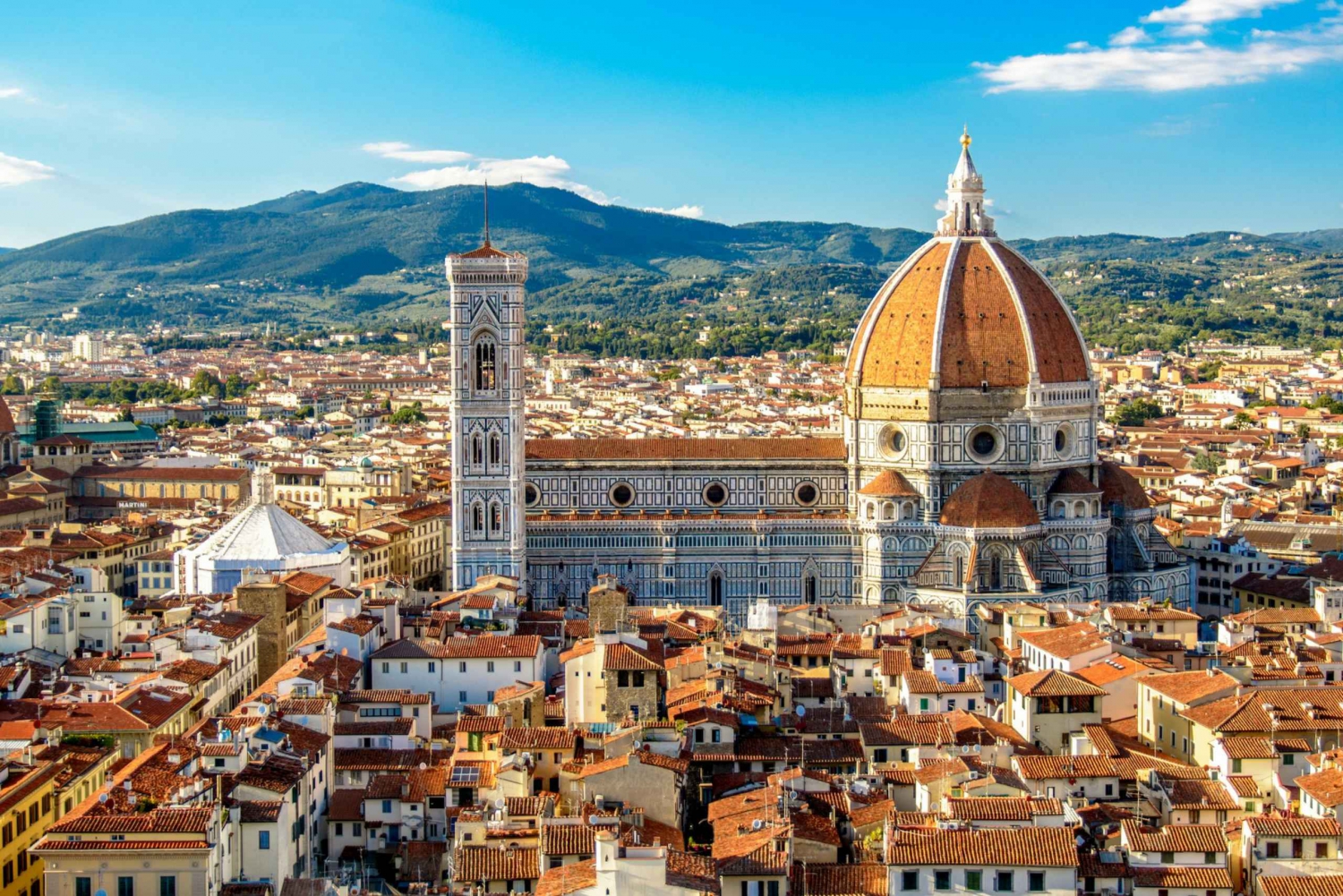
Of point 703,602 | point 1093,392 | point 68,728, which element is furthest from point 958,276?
point 68,728

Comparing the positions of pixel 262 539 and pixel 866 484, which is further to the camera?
pixel 866 484

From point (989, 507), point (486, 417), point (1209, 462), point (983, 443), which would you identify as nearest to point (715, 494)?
point (486, 417)

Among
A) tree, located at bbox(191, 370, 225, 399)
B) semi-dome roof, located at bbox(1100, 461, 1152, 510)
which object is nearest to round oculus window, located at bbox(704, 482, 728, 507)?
semi-dome roof, located at bbox(1100, 461, 1152, 510)

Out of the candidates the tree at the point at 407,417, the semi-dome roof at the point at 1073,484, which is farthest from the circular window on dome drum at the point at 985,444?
the tree at the point at 407,417

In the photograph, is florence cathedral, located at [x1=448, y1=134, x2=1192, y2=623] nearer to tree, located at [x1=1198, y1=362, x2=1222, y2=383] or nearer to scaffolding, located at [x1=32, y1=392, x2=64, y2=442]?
scaffolding, located at [x1=32, y1=392, x2=64, y2=442]

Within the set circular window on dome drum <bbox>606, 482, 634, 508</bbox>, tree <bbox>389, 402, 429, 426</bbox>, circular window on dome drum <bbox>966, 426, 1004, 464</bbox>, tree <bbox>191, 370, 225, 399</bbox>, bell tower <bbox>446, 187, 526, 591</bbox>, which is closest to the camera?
bell tower <bbox>446, 187, 526, 591</bbox>

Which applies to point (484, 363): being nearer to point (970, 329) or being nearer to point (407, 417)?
point (970, 329)
